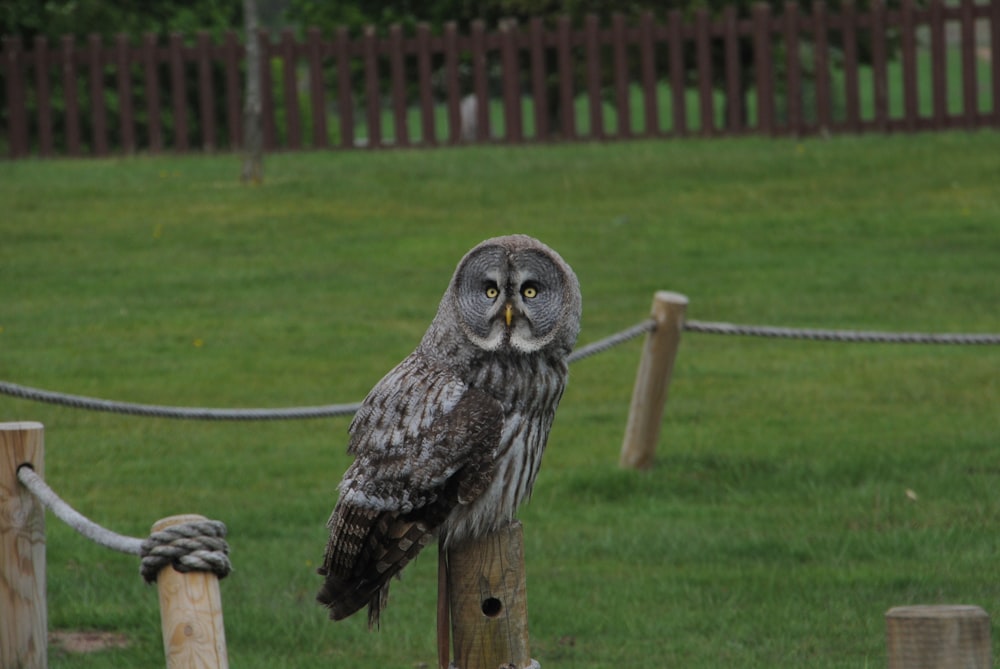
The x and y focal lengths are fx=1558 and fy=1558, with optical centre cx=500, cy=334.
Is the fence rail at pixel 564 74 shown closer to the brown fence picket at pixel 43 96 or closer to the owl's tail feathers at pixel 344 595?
the brown fence picket at pixel 43 96

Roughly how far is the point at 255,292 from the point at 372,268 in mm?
1110

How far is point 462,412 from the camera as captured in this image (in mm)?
3545

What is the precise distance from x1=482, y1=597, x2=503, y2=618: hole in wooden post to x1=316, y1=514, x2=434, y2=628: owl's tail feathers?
0.33m

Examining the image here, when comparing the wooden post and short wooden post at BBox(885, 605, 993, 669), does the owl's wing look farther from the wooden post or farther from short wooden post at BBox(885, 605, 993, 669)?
short wooden post at BBox(885, 605, 993, 669)

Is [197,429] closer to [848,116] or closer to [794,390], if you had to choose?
[794,390]

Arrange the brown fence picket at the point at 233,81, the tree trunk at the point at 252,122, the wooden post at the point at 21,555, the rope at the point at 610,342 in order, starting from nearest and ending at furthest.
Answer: the wooden post at the point at 21,555
the rope at the point at 610,342
the tree trunk at the point at 252,122
the brown fence picket at the point at 233,81

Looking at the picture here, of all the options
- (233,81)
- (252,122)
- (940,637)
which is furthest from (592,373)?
(233,81)

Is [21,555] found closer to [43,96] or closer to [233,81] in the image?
[233,81]

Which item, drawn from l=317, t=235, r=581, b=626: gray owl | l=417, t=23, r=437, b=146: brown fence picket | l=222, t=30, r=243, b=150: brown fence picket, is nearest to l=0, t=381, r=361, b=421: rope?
Answer: l=317, t=235, r=581, b=626: gray owl

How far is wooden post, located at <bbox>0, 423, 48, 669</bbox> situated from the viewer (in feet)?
12.7

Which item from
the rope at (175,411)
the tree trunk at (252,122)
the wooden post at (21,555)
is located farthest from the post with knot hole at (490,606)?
the tree trunk at (252,122)

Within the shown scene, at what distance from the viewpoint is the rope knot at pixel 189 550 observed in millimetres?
2896

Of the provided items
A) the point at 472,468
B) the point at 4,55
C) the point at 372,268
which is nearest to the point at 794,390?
the point at 372,268

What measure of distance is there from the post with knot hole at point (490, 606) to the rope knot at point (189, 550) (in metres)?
0.67
